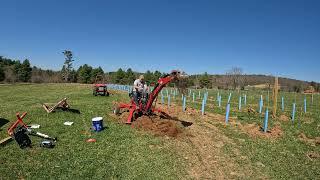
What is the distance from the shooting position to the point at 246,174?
10.2 m

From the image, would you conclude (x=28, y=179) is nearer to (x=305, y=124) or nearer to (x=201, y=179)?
(x=201, y=179)

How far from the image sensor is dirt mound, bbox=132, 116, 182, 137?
14203 mm

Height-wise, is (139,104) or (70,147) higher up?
(139,104)

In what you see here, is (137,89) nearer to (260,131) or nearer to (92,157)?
(92,157)

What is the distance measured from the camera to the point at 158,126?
48.6 ft

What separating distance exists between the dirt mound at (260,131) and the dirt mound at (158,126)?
13.1 ft

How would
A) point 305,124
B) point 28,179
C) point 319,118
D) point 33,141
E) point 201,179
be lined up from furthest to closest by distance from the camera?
point 319,118, point 305,124, point 33,141, point 201,179, point 28,179

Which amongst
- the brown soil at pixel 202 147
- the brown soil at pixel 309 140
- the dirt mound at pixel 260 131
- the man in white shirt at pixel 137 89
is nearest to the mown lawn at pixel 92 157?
the brown soil at pixel 202 147

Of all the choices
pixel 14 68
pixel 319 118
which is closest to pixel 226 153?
pixel 319 118

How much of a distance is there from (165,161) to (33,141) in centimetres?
521

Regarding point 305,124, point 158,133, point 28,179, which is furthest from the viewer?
point 305,124

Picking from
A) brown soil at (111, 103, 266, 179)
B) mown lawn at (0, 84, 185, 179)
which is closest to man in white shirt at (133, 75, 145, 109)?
brown soil at (111, 103, 266, 179)

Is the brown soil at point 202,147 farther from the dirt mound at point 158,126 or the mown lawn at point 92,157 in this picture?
the mown lawn at point 92,157

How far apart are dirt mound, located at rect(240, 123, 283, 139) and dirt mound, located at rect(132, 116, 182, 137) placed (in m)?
4.00
